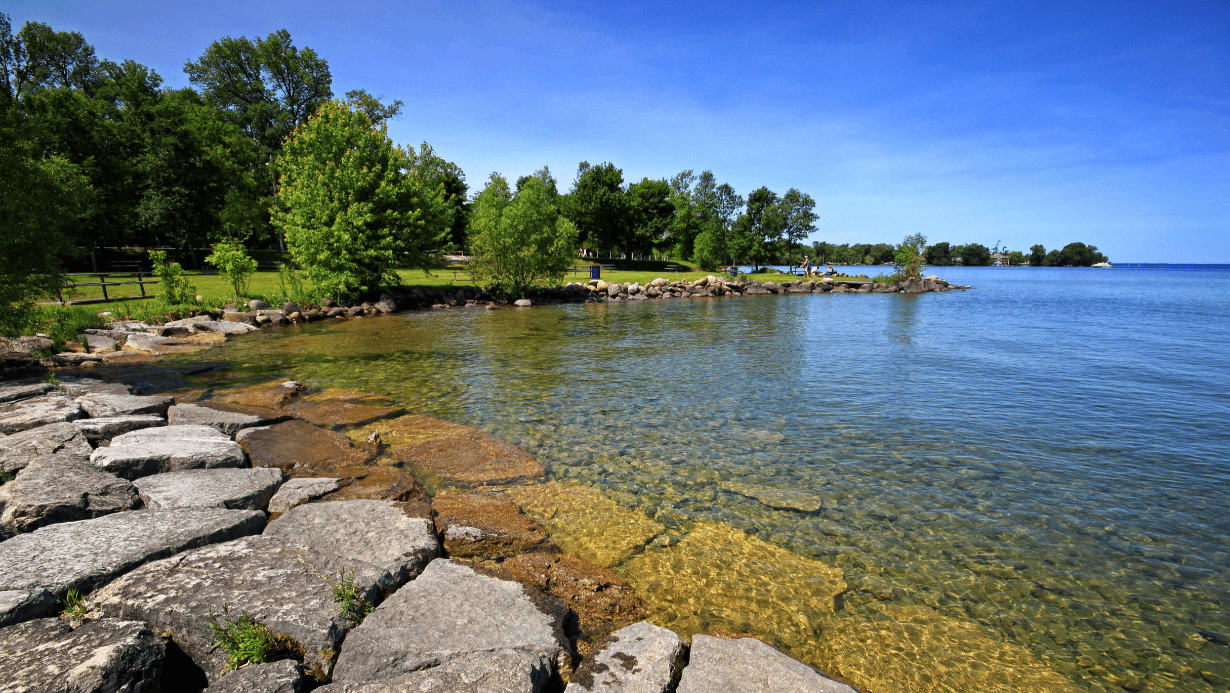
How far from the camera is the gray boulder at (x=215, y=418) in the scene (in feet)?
30.7

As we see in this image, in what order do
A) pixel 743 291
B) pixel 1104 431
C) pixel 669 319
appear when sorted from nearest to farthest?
pixel 1104 431 → pixel 669 319 → pixel 743 291

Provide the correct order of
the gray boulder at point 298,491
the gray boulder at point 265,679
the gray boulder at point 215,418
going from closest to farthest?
1. the gray boulder at point 265,679
2. the gray boulder at point 298,491
3. the gray boulder at point 215,418

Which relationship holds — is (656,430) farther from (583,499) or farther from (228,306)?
(228,306)

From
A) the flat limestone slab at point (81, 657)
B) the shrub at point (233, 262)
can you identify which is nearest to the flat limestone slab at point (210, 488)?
the flat limestone slab at point (81, 657)

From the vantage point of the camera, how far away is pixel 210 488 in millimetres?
6293

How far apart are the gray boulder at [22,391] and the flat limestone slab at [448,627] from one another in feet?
35.7

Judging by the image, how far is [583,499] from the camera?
24.8 ft

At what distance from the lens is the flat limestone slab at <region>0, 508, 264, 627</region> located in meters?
3.92

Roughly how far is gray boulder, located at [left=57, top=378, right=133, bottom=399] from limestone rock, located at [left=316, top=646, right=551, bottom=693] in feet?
37.9

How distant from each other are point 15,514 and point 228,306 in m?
26.4

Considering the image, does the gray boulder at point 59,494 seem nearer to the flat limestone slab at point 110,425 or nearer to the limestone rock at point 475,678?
the flat limestone slab at point 110,425

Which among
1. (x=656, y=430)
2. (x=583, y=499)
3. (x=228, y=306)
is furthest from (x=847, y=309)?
(x=228, y=306)

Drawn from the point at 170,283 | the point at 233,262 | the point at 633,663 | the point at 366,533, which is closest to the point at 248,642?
the point at 366,533

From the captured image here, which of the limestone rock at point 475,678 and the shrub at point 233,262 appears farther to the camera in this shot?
the shrub at point 233,262
